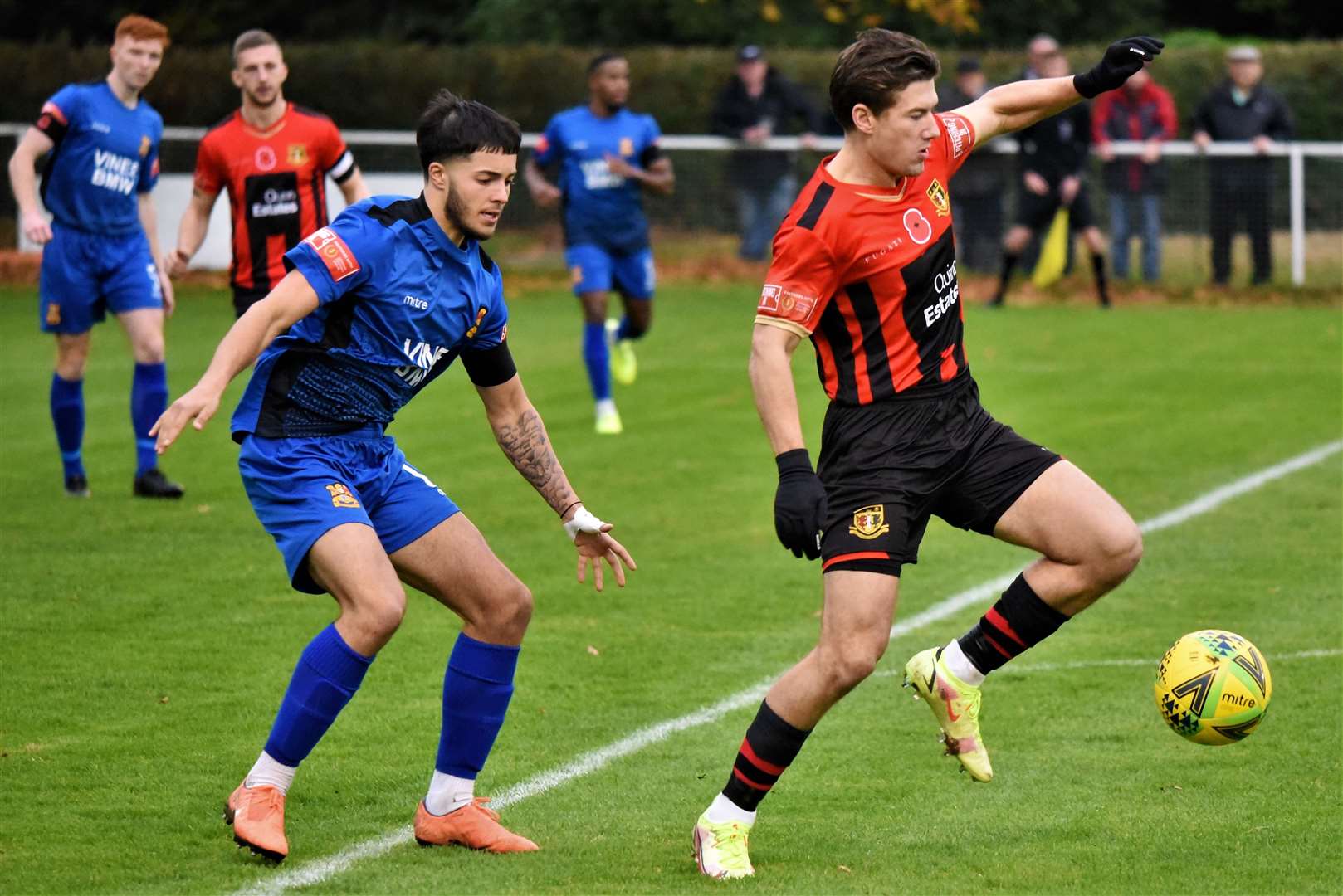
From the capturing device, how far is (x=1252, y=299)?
20.4 m

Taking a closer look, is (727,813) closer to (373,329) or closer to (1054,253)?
(373,329)

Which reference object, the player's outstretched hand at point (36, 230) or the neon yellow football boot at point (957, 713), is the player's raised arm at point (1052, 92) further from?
the player's outstretched hand at point (36, 230)

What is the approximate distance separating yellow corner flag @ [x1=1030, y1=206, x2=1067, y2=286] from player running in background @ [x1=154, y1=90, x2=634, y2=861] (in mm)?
15791

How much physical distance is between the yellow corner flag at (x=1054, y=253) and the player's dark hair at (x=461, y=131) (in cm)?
1594

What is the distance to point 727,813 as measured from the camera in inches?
204

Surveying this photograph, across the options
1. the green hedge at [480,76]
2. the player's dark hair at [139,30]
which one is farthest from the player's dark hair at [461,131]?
the green hedge at [480,76]

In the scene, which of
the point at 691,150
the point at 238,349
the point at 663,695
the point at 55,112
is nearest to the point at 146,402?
the point at 55,112

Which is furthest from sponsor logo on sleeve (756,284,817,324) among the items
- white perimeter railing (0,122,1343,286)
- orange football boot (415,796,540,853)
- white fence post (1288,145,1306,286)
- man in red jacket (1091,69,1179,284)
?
white fence post (1288,145,1306,286)

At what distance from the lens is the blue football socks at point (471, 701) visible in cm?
542

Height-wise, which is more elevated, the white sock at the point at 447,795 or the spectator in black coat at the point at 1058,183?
the white sock at the point at 447,795

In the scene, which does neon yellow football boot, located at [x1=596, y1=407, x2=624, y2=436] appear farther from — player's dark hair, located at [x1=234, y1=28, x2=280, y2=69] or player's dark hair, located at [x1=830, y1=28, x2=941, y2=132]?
player's dark hair, located at [x1=830, y1=28, x2=941, y2=132]

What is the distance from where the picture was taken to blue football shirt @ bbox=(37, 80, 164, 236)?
10.7 m

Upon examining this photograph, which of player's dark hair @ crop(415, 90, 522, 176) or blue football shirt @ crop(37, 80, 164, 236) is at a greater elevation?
player's dark hair @ crop(415, 90, 522, 176)

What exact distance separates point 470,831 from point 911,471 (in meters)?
1.58
